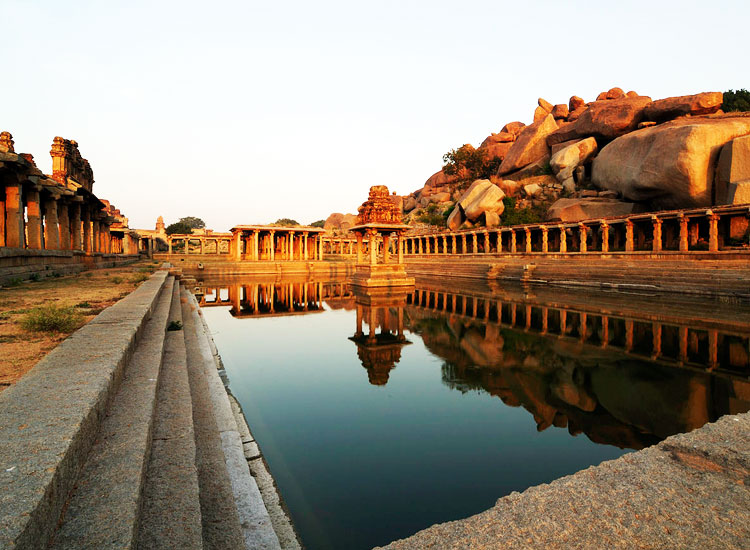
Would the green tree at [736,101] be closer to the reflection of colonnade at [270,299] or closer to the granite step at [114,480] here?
the reflection of colonnade at [270,299]

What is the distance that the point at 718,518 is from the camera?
2.17 meters

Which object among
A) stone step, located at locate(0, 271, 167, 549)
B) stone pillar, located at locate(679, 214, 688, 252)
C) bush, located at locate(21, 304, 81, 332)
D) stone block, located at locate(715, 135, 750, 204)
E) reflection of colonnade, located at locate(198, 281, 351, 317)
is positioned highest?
stone block, located at locate(715, 135, 750, 204)

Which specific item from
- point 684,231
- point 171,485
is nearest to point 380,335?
point 171,485

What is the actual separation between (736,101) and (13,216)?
58339 mm

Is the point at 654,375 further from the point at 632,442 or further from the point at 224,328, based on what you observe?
the point at 224,328

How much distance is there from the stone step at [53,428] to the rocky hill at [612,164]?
3313 cm

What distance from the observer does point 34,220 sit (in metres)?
15.6

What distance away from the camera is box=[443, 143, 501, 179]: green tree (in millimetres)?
66625

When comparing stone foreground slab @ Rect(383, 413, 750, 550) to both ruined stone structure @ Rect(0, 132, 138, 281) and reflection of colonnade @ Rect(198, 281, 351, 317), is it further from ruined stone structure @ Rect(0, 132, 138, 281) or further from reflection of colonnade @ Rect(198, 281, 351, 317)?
reflection of colonnade @ Rect(198, 281, 351, 317)

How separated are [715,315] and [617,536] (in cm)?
1592

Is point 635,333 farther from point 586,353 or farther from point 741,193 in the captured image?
point 741,193

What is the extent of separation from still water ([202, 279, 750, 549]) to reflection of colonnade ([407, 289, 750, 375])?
7 cm

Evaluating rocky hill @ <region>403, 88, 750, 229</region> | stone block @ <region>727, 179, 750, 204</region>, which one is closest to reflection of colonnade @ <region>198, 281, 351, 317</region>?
stone block @ <region>727, 179, 750, 204</region>

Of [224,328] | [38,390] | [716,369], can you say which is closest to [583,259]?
[716,369]
